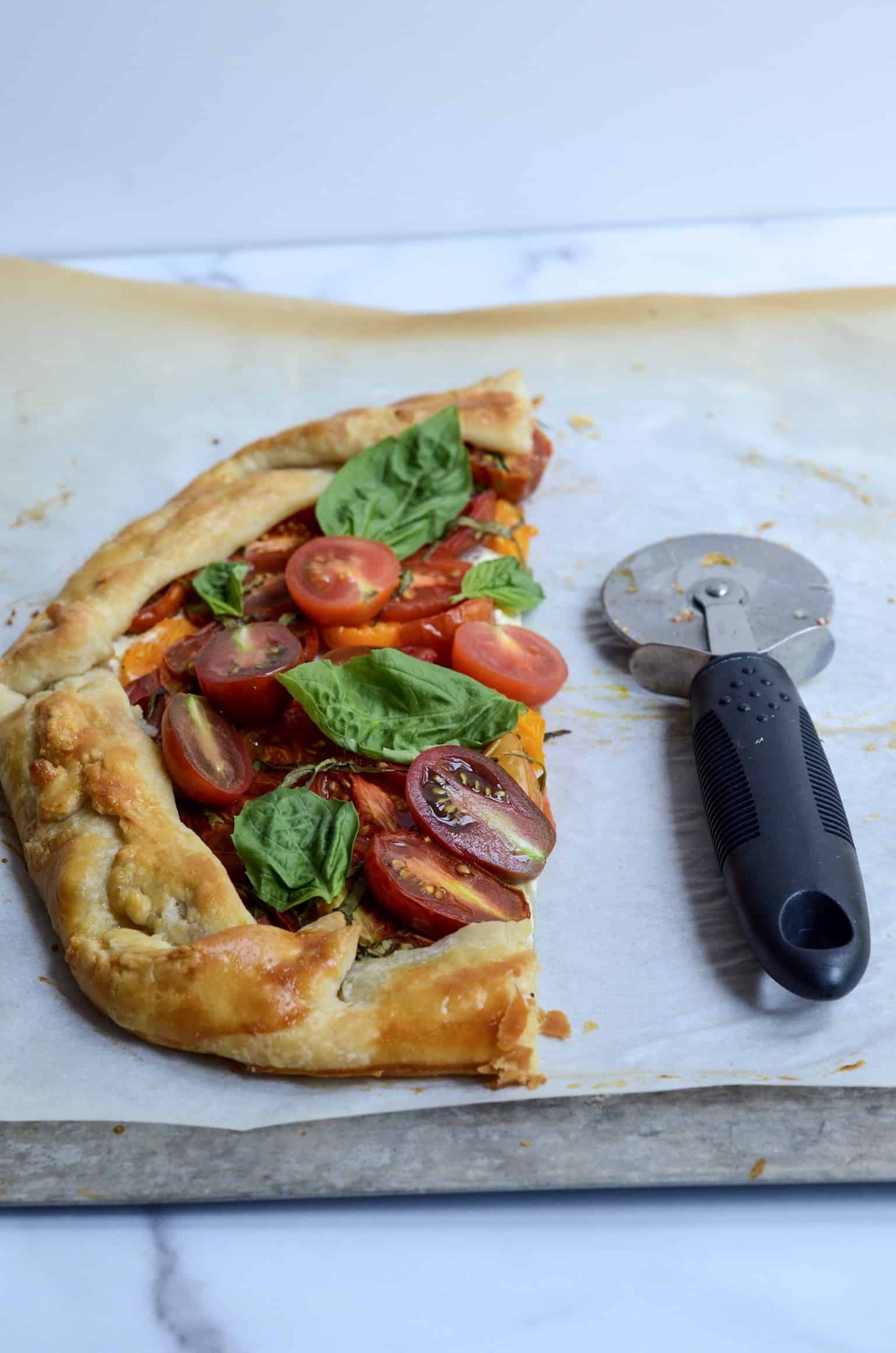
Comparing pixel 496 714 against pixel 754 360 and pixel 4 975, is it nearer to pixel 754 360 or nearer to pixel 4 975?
pixel 4 975

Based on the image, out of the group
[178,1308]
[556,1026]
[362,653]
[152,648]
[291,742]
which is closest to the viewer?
[178,1308]

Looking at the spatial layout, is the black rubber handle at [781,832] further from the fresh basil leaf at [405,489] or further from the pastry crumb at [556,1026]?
the fresh basil leaf at [405,489]

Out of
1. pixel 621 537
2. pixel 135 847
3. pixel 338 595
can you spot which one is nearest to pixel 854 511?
pixel 621 537

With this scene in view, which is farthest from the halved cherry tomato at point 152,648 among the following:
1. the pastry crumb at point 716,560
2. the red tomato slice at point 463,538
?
the pastry crumb at point 716,560

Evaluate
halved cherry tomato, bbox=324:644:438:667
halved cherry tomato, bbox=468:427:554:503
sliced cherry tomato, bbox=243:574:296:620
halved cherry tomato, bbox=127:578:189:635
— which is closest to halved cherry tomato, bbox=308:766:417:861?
halved cherry tomato, bbox=324:644:438:667

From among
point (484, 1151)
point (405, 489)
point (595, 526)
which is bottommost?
point (484, 1151)

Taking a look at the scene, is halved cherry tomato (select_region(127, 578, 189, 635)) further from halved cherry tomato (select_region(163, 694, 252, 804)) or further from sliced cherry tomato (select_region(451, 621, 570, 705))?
sliced cherry tomato (select_region(451, 621, 570, 705))

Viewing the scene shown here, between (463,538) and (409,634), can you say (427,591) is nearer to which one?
(409,634)

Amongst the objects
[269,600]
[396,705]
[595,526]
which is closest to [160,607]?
[269,600]
